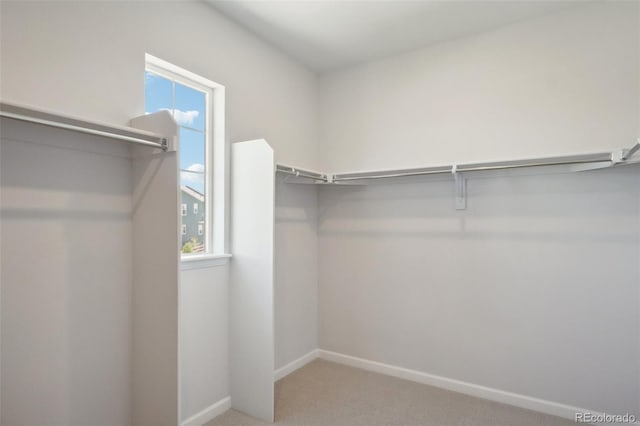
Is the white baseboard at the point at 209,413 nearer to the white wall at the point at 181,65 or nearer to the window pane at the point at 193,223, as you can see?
the white wall at the point at 181,65

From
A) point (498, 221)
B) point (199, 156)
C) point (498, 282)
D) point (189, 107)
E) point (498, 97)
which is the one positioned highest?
point (498, 97)

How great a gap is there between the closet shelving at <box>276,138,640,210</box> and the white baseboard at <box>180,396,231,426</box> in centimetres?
164

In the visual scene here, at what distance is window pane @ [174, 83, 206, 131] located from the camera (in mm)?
2385

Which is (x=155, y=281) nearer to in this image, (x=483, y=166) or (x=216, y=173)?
(x=216, y=173)

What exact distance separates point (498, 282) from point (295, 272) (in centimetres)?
161

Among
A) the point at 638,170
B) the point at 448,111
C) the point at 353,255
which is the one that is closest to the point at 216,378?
the point at 353,255

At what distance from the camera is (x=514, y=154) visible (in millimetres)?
2633

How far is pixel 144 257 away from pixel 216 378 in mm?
1060

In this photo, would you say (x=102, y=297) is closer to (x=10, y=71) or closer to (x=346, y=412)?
(x=10, y=71)

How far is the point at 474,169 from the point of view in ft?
8.33

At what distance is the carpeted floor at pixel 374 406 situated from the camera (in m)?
2.38

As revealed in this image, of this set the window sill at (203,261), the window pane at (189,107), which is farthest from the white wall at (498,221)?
the window pane at (189,107)

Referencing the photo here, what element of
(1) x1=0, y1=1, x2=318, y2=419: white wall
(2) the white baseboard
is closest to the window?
(1) x1=0, y1=1, x2=318, y2=419: white wall

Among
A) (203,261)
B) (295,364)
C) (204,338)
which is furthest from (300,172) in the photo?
(295,364)
